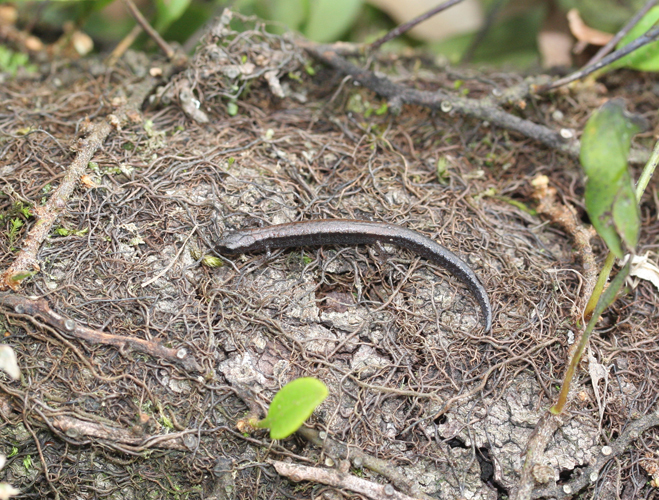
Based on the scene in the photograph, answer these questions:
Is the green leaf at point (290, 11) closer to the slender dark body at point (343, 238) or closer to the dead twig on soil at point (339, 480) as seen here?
the slender dark body at point (343, 238)

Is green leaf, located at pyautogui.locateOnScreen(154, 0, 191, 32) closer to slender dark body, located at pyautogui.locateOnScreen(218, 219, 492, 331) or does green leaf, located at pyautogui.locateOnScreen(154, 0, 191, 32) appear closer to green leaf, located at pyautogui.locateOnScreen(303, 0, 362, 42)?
green leaf, located at pyautogui.locateOnScreen(303, 0, 362, 42)

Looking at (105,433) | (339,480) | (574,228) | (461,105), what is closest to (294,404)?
(339,480)

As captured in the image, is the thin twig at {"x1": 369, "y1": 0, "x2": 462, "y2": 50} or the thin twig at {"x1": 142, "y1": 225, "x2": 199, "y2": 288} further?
the thin twig at {"x1": 369, "y1": 0, "x2": 462, "y2": 50}

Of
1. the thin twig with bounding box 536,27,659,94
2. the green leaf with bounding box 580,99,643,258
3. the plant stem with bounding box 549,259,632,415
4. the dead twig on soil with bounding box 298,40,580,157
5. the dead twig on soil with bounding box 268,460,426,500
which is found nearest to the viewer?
the green leaf with bounding box 580,99,643,258

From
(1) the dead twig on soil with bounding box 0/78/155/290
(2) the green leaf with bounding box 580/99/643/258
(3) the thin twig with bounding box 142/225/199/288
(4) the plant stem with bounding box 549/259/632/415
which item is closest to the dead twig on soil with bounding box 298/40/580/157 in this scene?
(2) the green leaf with bounding box 580/99/643/258

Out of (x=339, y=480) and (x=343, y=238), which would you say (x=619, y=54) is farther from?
(x=339, y=480)

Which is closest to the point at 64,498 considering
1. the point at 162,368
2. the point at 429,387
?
the point at 162,368

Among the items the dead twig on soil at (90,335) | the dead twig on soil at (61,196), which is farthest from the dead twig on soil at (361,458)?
the dead twig on soil at (61,196)
